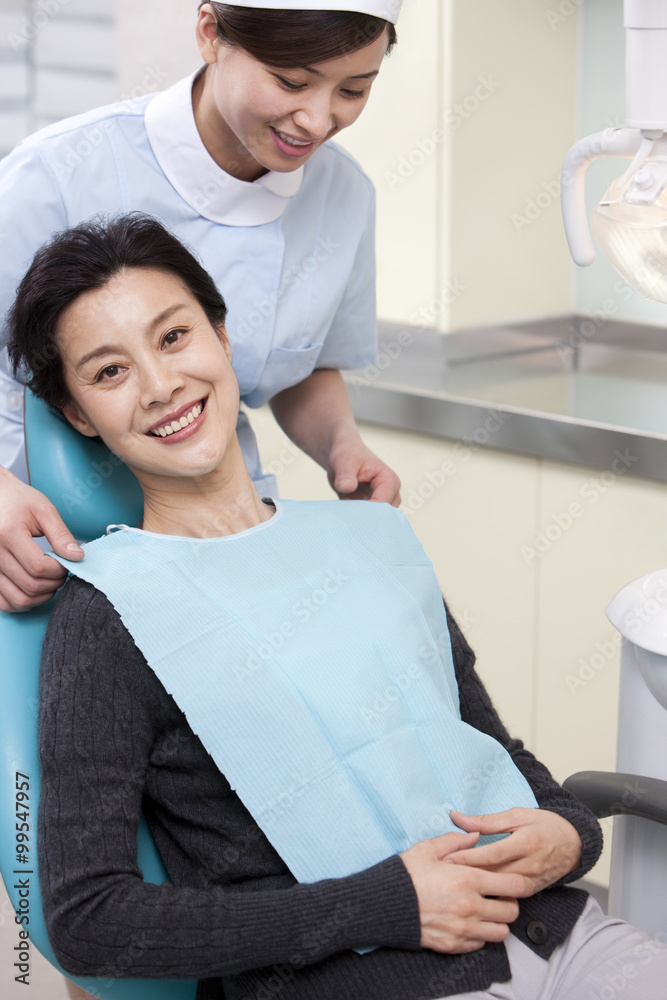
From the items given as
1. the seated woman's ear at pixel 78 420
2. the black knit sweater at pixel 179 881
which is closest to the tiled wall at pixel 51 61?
the seated woman's ear at pixel 78 420

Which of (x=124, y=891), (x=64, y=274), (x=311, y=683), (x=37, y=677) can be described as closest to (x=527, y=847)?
(x=311, y=683)

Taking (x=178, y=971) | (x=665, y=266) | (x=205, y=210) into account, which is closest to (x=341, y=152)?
(x=205, y=210)

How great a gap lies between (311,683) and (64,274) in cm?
56

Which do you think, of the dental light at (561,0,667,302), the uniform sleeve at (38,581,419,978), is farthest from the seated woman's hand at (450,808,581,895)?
the dental light at (561,0,667,302)

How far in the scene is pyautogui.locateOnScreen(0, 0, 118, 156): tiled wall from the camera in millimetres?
2469

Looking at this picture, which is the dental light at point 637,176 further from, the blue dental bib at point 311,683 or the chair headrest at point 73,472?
the chair headrest at point 73,472

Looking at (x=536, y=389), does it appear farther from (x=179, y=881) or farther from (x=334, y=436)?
(x=179, y=881)

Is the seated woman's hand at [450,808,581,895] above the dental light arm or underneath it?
underneath

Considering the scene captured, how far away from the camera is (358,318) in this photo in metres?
1.81

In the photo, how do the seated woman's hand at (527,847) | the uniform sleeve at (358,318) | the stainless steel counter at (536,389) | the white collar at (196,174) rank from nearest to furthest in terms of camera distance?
the seated woman's hand at (527,847) → the white collar at (196,174) → the uniform sleeve at (358,318) → the stainless steel counter at (536,389)

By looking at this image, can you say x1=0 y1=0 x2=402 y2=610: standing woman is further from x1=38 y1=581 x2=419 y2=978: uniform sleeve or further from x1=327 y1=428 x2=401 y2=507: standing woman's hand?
x1=38 y1=581 x2=419 y2=978: uniform sleeve

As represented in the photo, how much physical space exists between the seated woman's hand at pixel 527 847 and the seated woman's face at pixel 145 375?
20.8 inches

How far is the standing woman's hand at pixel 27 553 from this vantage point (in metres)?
1.21

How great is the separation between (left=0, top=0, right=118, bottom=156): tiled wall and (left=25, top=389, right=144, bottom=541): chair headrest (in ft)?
4.81
